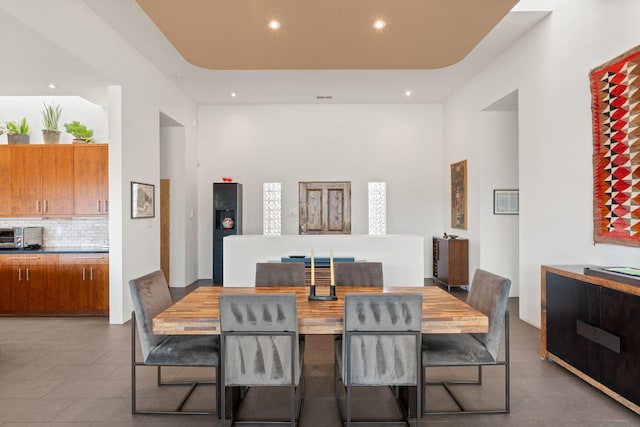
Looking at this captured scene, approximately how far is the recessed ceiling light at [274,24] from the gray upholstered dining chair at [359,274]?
7.31ft

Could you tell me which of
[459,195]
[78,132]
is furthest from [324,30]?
[459,195]

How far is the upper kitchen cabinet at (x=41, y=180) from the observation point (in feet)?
15.9

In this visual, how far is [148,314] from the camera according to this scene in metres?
2.43

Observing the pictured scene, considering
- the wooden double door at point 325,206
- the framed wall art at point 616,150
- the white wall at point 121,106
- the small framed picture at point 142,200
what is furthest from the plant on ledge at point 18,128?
the framed wall art at point 616,150

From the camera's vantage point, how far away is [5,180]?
4867mm

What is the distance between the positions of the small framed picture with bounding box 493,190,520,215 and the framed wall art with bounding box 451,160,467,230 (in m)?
0.59

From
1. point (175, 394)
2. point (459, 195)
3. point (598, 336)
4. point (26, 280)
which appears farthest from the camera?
point (459, 195)

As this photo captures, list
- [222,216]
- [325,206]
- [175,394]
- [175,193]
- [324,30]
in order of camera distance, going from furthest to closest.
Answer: [325,206] → [222,216] → [175,193] → [324,30] → [175,394]

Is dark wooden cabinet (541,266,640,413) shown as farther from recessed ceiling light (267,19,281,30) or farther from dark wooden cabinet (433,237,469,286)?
recessed ceiling light (267,19,281,30)

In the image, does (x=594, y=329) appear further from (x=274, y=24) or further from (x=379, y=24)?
(x=274, y=24)

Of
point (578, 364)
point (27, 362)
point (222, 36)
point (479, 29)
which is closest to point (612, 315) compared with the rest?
point (578, 364)

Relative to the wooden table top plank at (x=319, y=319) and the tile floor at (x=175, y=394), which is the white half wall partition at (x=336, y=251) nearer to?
the tile floor at (x=175, y=394)

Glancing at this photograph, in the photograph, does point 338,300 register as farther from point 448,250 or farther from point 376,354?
point 448,250

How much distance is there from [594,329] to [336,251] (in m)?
2.72
